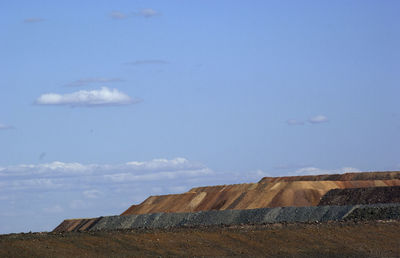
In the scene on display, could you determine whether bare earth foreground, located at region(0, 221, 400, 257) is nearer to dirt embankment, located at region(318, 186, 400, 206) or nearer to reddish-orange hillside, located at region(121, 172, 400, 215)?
dirt embankment, located at region(318, 186, 400, 206)

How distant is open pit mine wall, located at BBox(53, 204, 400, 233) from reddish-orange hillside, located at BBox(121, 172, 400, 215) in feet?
32.6

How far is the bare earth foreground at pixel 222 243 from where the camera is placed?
41.1 meters

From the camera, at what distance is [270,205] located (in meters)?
81.9

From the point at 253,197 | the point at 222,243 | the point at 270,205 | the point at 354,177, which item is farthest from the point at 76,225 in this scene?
the point at 222,243

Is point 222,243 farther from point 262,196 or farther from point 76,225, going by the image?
point 76,225

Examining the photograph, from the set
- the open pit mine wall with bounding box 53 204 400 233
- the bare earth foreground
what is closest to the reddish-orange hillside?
the open pit mine wall with bounding box 53 204 400 233

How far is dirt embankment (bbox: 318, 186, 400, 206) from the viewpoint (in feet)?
250

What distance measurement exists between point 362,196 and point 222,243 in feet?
121

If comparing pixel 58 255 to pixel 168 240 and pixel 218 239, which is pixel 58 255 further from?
pixel 218 239

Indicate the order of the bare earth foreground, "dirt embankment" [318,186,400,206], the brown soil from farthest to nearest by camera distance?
1. the brown soil
2. "dirt embankment" [318,186,400,206]
3. the bare earth foreground

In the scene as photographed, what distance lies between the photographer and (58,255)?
129ft

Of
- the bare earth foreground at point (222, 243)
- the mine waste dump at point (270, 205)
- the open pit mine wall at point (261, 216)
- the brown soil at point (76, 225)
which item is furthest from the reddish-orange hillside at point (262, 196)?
the bare earth foreground at point (222, 243)

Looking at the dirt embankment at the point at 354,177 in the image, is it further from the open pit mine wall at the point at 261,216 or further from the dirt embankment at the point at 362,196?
the open pit mine wall at the point at 261,216

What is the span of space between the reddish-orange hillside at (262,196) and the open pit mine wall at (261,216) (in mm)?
9928
